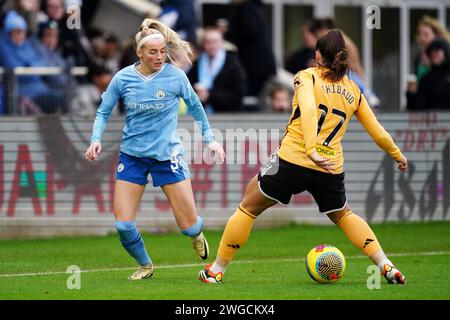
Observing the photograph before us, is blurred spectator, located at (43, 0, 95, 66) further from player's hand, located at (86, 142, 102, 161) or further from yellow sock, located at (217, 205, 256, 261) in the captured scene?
yellow sock, located at (217, 205, 256, 261)

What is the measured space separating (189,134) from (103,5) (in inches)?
213

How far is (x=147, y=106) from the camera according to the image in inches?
420

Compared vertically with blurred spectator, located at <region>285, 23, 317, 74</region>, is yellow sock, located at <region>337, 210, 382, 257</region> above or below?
below

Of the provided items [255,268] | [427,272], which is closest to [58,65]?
[255,268]

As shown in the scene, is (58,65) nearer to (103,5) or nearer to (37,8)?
(37,8)

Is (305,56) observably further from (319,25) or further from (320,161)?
(320,161)

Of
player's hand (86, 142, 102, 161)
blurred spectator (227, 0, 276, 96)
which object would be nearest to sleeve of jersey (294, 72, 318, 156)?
player's hand (86, 142, 102, 161)

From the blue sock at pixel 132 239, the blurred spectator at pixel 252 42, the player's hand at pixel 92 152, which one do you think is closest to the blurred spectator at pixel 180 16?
the blurred spectator at pixel 252 42

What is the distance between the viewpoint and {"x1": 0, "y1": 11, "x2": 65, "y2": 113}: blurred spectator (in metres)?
16.9

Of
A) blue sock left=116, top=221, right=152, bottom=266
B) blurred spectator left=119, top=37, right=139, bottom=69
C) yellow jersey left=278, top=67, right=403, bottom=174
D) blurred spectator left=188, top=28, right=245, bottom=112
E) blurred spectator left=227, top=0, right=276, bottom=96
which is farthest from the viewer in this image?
blurred spectator left=227, top=0, right=276, bottom=96

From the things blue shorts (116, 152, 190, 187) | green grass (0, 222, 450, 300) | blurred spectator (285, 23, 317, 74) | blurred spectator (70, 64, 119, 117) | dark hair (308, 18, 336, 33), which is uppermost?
dark hair (308, 18, 336, 33)

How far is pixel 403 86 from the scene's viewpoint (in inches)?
973

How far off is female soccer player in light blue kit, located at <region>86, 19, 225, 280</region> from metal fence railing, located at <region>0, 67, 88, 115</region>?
247 inches

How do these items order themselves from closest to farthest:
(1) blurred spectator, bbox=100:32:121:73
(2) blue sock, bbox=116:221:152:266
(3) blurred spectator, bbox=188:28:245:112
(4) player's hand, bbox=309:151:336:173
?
1. (4) player's hand, bbox=309:151:336:173
2. (2) blue sock, bbox=116:221:152:266
3. (3) blurred spectator, bbox=188:28:245:112
4. (1) blurred spectator, bbox=100:32:121:73
